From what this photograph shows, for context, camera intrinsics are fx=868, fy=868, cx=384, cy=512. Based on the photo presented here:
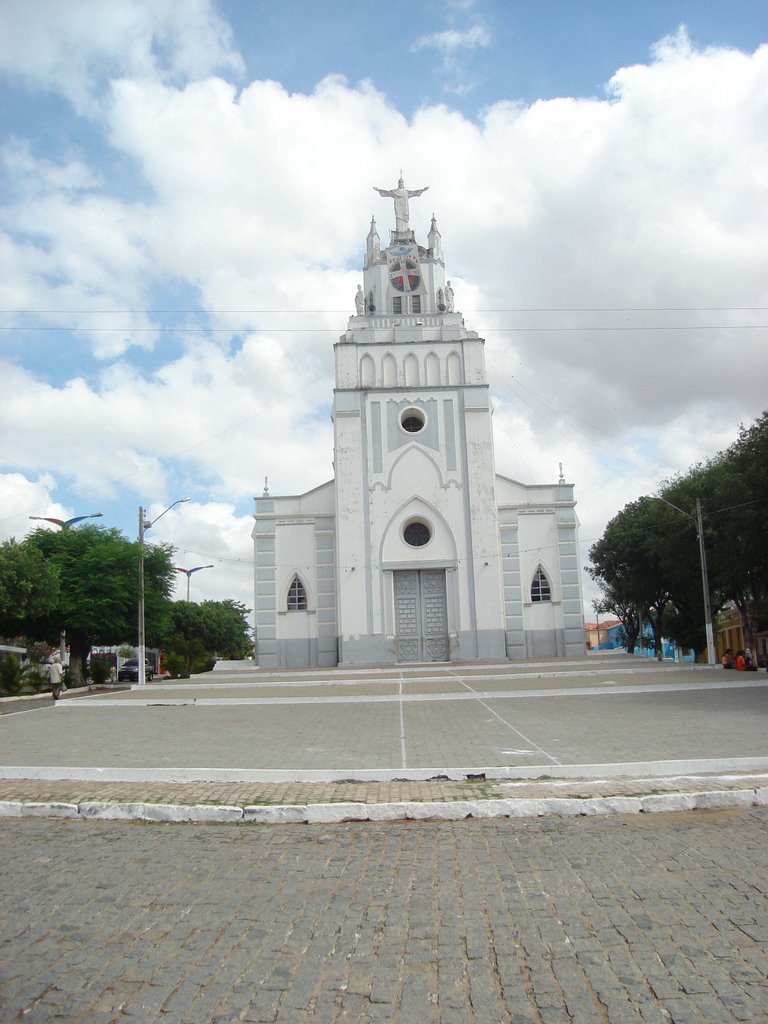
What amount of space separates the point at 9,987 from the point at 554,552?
3377 centimetres

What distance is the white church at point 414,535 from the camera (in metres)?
35.2

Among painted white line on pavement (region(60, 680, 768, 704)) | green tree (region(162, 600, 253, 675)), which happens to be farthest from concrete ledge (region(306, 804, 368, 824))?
green tree (region(162, 600, 253, 675))

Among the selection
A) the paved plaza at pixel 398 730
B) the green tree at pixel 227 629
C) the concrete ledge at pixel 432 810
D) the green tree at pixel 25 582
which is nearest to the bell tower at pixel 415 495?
the paved plaza at pixel 398 730

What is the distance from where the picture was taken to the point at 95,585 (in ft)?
105

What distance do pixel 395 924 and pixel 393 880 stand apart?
835 mm

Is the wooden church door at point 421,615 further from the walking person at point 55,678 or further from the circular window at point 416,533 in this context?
the walking person at point 55,678

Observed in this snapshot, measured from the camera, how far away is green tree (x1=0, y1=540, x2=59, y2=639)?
85.1ft

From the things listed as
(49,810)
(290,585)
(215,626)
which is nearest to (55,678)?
(290,585)

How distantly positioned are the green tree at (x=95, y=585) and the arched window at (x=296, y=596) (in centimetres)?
514

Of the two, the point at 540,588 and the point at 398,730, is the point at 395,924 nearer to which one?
the point at 398,730

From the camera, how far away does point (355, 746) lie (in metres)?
11.6

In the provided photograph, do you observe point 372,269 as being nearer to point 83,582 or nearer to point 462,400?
point 462,400

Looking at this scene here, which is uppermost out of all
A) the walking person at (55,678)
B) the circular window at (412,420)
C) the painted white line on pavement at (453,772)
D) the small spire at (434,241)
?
the small spire at (434,241)

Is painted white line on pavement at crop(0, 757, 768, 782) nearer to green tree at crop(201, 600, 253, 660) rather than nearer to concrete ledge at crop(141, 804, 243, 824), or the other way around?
concrete ledge at crop(141, 804, 243, 824)
